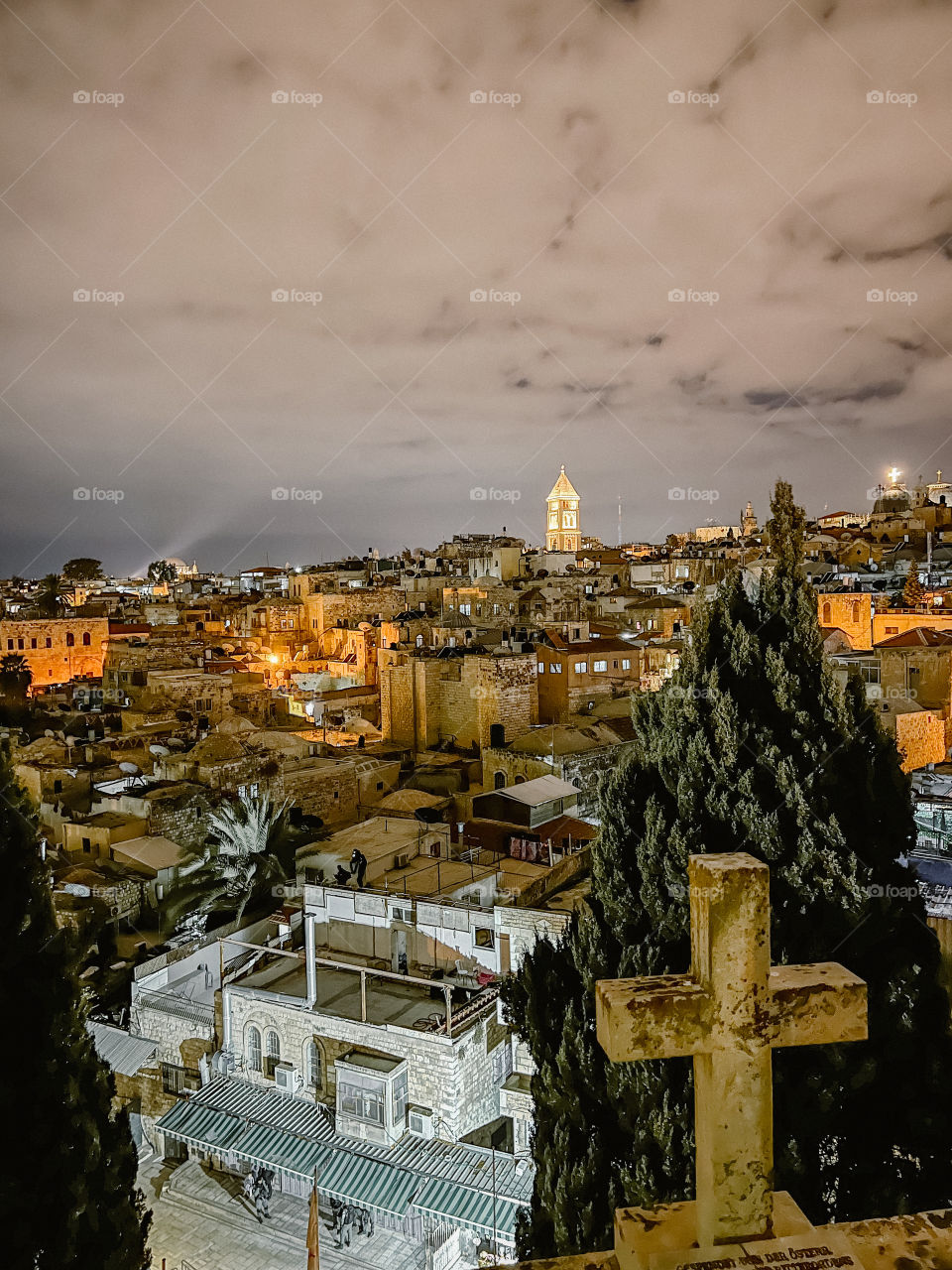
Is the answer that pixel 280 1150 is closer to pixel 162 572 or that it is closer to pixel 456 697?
pixel 456 697

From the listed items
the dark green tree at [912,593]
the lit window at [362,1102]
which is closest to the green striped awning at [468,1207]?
the lit window at [362,1102]

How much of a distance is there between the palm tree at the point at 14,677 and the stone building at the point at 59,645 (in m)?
0.82

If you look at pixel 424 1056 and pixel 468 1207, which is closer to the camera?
pixel 468 1207

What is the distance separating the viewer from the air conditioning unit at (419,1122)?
10.2m

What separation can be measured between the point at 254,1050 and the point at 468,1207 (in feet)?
13.0

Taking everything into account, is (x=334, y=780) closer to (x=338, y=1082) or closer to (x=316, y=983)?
(x=316, y=983)

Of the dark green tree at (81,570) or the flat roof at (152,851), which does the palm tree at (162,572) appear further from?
the flat roof at (152,851)

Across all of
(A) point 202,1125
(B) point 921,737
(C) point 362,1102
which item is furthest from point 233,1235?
(B) point 921,737

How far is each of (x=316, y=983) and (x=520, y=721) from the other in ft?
54.8

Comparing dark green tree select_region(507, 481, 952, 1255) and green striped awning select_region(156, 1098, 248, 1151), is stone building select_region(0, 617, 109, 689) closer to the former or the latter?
green striped awning select_region(156, 1098, 248, 1151)

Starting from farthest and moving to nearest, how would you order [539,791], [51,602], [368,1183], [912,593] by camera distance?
1. [51,602]
2. [912,593]
3. [539,791]
4. [368,1183]

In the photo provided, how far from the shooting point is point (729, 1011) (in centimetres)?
220

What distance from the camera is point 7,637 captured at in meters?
40.6

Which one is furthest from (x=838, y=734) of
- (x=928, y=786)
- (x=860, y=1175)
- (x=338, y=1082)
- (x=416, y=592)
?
(x=416, y=592)
